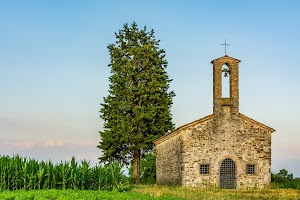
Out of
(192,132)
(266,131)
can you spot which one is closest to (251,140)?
(266,131)

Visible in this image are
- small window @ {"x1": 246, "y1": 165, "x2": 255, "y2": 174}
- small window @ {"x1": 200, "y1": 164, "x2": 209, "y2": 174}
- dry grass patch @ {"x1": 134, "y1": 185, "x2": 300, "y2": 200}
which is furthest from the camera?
small window @ {"x1": 246, "y1": 165, "x2": 255, "y2": 174}

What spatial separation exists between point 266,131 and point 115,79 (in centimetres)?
1612

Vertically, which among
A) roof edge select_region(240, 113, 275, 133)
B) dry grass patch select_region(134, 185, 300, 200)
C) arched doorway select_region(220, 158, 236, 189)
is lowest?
dry grass patch select_region(134, 185, 300, 200)

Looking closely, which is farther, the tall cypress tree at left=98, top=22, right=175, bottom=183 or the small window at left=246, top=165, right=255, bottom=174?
the tall cypress tree at left=98, top=22, right=175, bottom=183

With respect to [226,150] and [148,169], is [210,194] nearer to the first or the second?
[226,150]

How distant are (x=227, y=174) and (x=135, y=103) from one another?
13341 millimetres

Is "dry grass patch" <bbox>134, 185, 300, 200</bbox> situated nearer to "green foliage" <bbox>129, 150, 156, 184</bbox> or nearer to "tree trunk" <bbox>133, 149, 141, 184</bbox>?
"tree trunk" <bbox>133, 149, 141, 184</bbox>

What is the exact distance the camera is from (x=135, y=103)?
48281mm

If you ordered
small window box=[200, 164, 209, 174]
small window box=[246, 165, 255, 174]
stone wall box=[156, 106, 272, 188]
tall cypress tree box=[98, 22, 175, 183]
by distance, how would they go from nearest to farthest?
stone wall box=[156, 106, 272, 188] → small window box=[200, 164, 209, 174] → small window box=[246, 165, 255, 174] → tall cypress tree box=[98, 22, 175, 183]

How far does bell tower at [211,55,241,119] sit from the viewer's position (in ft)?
127

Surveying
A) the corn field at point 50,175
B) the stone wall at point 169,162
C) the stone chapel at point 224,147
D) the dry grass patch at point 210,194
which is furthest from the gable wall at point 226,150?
the corn field at point 50,175

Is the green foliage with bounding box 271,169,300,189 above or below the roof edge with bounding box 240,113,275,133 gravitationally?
below

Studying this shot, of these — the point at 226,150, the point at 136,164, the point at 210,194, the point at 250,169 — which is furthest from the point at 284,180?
the point at 210,194

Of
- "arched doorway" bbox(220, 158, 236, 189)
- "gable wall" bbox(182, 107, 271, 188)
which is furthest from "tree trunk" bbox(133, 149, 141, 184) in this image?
"arched doorway" bbox(220, 158, 236, 189)
